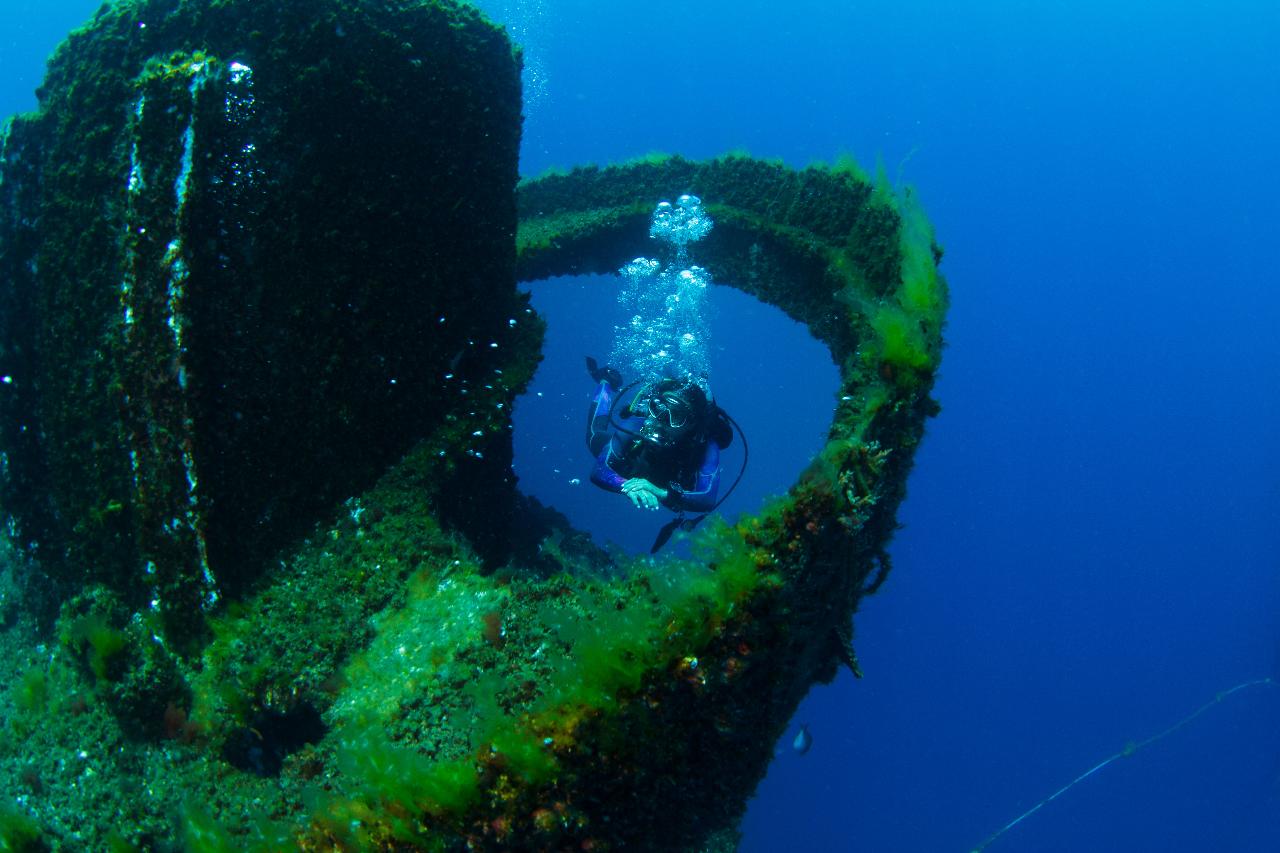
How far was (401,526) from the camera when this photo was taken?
4.00 metres

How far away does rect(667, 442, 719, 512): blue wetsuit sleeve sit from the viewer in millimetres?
6354

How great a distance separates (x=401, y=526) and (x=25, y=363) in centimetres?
222

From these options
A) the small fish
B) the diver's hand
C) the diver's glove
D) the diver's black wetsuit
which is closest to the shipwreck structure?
the diver's hand

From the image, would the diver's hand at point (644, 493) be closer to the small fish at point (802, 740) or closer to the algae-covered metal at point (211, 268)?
the algae-covered metal at point (211, 268)

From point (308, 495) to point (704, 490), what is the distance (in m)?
3.85

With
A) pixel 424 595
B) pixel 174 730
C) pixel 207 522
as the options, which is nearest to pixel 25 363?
pixel 207 522

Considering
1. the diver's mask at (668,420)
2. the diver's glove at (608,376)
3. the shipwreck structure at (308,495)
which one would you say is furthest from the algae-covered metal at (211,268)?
the diver's glove at (608,376)

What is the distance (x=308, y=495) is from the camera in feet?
12.7

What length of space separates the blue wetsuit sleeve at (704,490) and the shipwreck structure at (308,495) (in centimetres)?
234

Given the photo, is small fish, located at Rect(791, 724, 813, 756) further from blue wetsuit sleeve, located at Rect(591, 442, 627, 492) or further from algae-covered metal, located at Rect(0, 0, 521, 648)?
algae-covered metal, located at Rect(0, 0, 521, 648)

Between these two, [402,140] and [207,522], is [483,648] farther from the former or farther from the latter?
[402,140]

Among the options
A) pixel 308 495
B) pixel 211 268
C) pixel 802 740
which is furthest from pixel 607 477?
pixel 802 740

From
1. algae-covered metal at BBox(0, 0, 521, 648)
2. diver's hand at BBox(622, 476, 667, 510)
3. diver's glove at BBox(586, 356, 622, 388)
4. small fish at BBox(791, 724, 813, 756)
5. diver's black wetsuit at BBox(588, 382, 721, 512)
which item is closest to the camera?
algae-covered metal at BBox(0, 0, 521, 648)

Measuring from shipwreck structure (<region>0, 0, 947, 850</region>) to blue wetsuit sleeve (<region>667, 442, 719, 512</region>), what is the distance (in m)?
2.34
